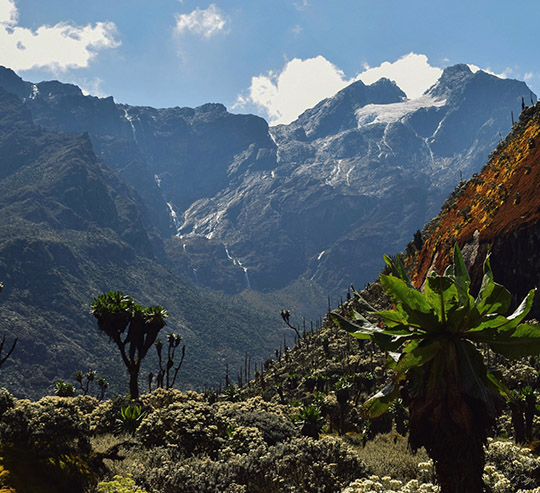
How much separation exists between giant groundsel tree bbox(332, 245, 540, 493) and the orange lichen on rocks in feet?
137

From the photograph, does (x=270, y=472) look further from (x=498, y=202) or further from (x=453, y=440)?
(x=498, y=202)

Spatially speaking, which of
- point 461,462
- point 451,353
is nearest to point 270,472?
point 461,462

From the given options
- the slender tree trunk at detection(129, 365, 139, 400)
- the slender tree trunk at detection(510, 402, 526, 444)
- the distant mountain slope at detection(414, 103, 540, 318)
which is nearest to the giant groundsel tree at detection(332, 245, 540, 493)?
the slender tree trunk at detection(510, 402, 526, 444)

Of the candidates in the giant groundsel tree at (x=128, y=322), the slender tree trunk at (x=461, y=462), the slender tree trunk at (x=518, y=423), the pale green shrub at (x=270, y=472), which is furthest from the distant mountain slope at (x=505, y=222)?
the slender tree trunk at (x=461, y=462)

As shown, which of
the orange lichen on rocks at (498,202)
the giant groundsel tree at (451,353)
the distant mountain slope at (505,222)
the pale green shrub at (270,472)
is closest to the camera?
the giant groundsel tree at (451,353)

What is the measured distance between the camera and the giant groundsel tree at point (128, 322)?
31.8m

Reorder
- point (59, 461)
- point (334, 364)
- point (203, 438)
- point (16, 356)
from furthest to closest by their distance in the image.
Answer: point (16, 356) → point (334, 364) → point (203, 438) → point (59, 461)

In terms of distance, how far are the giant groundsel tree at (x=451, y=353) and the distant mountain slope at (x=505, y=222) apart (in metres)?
40.9

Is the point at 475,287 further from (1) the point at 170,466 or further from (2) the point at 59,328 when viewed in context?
(2) the point at 59,328

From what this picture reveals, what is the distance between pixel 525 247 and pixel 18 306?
562ft

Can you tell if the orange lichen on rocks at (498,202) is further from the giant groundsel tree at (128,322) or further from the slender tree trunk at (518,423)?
the giant groundsel tree at (128,322)

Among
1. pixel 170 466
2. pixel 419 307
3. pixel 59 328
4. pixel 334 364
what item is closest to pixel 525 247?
pixel 334 364

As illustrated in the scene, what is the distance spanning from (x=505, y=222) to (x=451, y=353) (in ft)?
151

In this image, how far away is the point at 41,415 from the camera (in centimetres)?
1348
